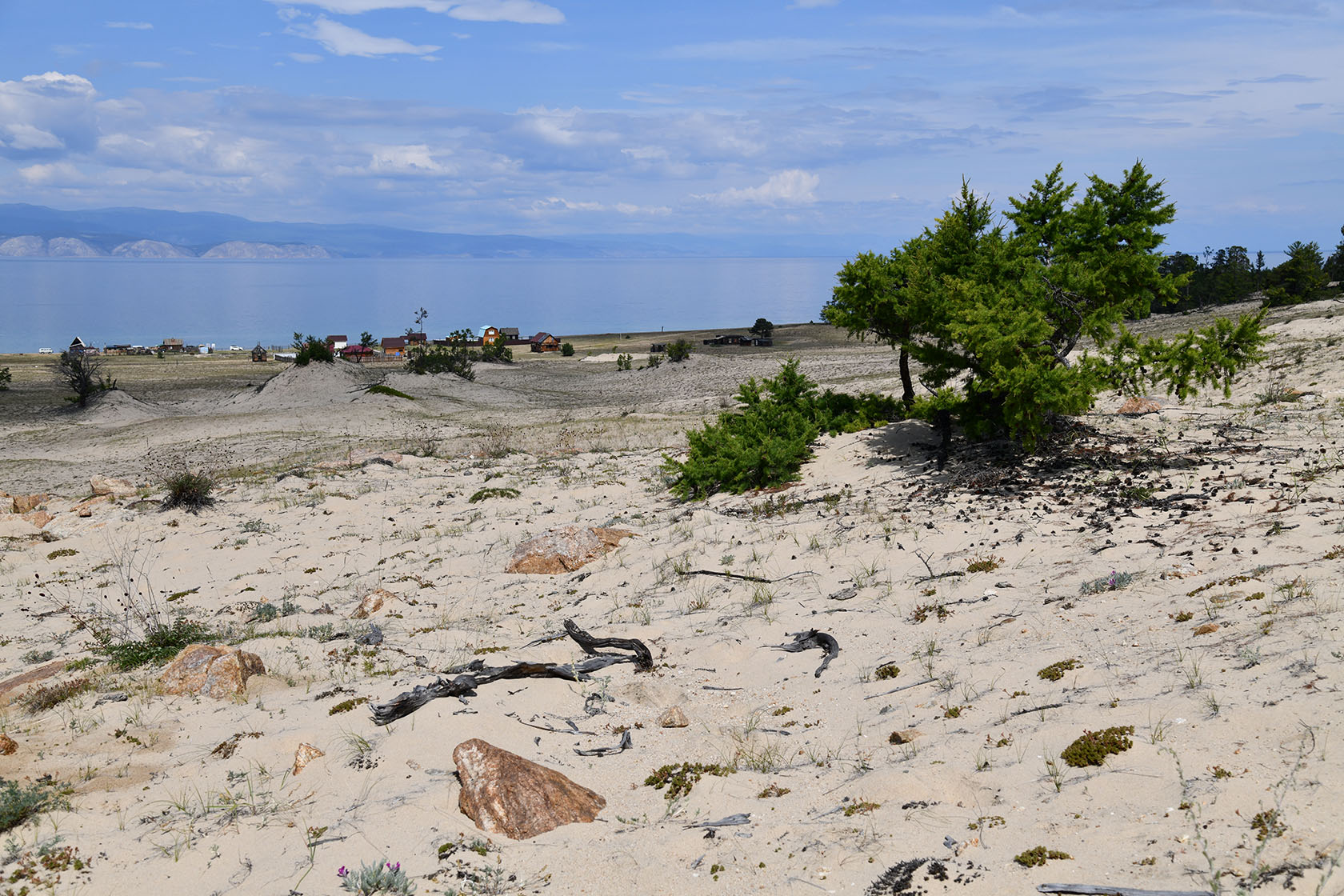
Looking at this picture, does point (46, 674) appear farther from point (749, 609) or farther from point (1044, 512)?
point (1044, 512)

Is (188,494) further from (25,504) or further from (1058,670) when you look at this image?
(1058,670)

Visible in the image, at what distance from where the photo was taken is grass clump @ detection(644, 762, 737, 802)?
5.72m

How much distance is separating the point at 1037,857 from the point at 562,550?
8.79 metres

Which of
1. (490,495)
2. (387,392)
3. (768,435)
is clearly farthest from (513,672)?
(387,392)

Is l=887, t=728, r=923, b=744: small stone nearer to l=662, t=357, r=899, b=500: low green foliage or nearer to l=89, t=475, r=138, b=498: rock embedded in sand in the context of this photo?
l=662, t=357, r=899, b=500: low green foliage

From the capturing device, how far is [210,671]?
7.68 metres

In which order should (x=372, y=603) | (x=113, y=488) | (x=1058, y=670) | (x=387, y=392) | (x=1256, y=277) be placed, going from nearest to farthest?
(x=1058, y=670), (x=372, y=603), (x=113, y=488), (x=387, y=392), (x=1256, y=277)

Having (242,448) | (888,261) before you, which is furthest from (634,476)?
(242,448)

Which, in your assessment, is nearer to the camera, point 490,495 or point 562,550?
point 562,550

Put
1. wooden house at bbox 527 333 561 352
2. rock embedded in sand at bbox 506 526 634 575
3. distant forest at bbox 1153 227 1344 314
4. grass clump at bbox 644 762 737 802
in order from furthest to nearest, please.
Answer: wooden house at bbox 527 333 561 352 < distant forest at bbox 1153 227 1344 314 < rock embedded in sand at bbox 506 526 634 575 < grass clump at bbox 644 762 737 802

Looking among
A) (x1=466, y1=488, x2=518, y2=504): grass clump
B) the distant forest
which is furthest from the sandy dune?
the distant forest

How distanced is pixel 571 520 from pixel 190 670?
7.86 m

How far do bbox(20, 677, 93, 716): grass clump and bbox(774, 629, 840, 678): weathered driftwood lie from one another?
653cm

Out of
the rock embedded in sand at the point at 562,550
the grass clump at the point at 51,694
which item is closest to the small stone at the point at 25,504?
the rock embedded in sand at the point at 562,550
